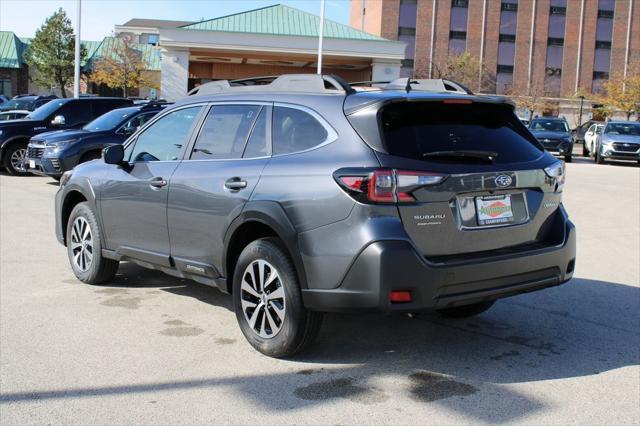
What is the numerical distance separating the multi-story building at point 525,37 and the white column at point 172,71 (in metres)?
36.9

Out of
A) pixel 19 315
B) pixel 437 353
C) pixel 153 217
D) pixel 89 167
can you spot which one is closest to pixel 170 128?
pixel 153 217

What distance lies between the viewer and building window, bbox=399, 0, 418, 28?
68.9 metres

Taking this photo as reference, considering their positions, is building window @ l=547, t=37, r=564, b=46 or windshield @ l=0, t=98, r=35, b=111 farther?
building window @ l=547, t=37, r=564, b=46

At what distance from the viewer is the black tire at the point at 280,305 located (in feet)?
15.1

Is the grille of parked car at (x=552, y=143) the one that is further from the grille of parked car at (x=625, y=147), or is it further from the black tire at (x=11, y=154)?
the black tire at (x=11, y=154)

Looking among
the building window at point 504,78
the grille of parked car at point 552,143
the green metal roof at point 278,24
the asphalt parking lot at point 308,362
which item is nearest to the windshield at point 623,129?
the grille of parked car at point 552,143

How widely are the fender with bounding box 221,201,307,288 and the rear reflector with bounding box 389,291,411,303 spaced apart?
0.58m

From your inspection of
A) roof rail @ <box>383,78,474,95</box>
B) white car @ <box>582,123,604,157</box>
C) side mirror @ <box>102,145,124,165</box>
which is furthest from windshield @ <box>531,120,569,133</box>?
side mirror @ <box>102,145,124,165</box>

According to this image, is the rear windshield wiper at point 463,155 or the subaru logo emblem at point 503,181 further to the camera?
the subaru logo emblem at point 503,181

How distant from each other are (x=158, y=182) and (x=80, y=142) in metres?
9.49

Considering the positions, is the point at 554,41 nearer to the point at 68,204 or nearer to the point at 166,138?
the point at 68,204

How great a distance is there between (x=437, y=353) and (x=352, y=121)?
1779 mm

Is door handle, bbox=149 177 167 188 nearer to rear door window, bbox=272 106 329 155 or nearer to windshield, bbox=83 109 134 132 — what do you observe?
rear door window, bbox=272 106 329 155

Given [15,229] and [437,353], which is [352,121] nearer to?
[437,353]
